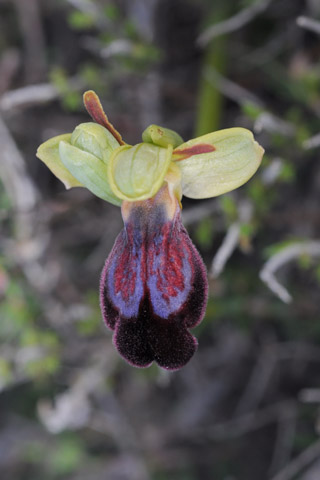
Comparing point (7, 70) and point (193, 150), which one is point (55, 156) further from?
point (7, 70)

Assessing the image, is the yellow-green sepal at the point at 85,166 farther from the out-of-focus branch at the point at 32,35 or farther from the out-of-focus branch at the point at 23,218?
the out-of-focus branch at the point at 32,35

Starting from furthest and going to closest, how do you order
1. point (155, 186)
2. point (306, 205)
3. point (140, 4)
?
point (140, 4) < point (306, 205) < point (155, 186)

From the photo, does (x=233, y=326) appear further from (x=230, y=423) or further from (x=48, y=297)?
(x=48, y=297)

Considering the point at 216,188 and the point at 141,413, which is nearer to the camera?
the point at 216,188

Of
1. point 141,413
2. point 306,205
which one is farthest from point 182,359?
point 141,413

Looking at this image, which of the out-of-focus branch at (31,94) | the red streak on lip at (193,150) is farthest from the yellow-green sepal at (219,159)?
the out-of-focus branch at (31,94)

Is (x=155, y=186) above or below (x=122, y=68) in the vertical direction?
above

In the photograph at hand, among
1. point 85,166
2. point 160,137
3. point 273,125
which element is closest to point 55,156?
point 85,166
